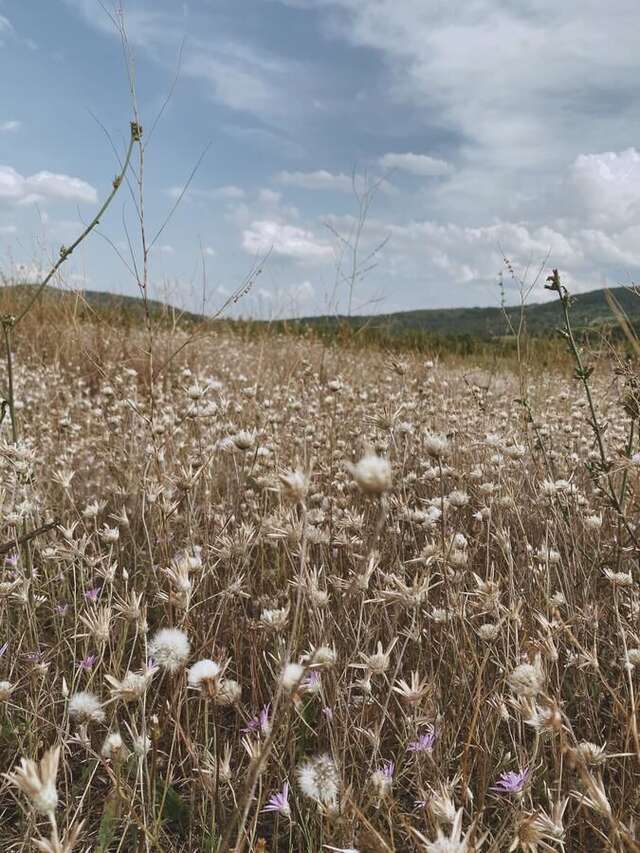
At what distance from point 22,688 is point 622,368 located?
91.8 inches

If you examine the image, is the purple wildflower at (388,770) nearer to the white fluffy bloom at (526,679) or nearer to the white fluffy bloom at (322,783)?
the white fluffy bloom at (322,783)

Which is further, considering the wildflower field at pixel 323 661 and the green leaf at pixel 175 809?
the green leaf at pixel 175 809

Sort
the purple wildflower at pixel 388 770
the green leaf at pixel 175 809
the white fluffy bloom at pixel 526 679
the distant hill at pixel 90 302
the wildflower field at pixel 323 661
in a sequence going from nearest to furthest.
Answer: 1. the white fluffy bloom at pixel 526 679
2. the wildflower field at pixel 323 661
3. the purple wildflower at pixel 388 770
4. the green leaf at pixel 175 809
5. the distant hill at pixel 90 302

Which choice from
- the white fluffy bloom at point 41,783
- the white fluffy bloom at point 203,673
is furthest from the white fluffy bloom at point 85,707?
the white fluffy bloom at point 41,783

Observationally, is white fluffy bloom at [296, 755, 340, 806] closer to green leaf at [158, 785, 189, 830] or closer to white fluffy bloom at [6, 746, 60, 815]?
green leaf at [158, 785, 189, 830]

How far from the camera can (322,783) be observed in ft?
4.36

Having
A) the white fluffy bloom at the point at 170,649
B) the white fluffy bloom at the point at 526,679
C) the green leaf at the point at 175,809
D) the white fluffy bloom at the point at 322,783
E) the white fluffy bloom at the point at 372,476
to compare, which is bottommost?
the green leaf at the point at 175,809

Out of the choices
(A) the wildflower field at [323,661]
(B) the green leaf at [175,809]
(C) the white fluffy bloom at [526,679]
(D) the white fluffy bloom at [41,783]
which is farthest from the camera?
(B) the green leaf at [175,809]

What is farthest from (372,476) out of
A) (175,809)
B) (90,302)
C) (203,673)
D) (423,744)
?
(90,302)

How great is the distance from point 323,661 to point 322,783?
0.77 ft

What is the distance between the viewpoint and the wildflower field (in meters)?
1.26

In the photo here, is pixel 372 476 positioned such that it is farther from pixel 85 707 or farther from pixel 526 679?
pixel 85 707

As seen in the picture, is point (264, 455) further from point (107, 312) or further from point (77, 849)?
point (107, 312)

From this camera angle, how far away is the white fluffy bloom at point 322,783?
1.30 metres
